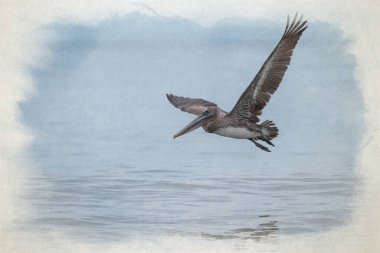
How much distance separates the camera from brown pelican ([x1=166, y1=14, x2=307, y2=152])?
7016 mm

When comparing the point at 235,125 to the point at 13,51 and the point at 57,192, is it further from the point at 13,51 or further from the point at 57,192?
the point at 13,51

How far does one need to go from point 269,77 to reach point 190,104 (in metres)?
1.44

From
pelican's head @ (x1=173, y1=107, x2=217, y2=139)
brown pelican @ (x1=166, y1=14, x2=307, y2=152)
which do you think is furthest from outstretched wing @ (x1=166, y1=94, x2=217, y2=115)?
pelican's head @ (x1=173, y1=107, x2=217, y2=139)

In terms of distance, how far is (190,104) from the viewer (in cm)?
827

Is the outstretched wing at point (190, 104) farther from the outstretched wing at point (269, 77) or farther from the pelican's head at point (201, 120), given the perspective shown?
the outstretched wing at point (269, 77)

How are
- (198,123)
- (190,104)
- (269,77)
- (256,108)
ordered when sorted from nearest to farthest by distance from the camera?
Answer: 1. (269,77)
2. (256,108)
3. (198,123)
4. (190,104)

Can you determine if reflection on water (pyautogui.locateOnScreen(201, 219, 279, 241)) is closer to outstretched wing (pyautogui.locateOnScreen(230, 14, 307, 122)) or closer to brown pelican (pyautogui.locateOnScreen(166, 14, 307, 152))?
brown pelican (pyautogui.locateOnScreen(166, 14, 307, 152))

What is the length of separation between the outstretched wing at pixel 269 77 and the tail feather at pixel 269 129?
0.36ft

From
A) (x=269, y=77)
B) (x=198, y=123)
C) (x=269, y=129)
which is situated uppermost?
(x=269, y=77)

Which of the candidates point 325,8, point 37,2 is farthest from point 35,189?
point 325,8

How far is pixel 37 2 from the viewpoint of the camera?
319 inches

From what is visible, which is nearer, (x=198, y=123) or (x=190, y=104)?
(x=198, y=123)

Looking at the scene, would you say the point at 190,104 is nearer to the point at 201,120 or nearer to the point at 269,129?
the point at 201,120

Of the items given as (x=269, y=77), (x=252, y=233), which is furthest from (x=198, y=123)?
(x=252, y=233)
